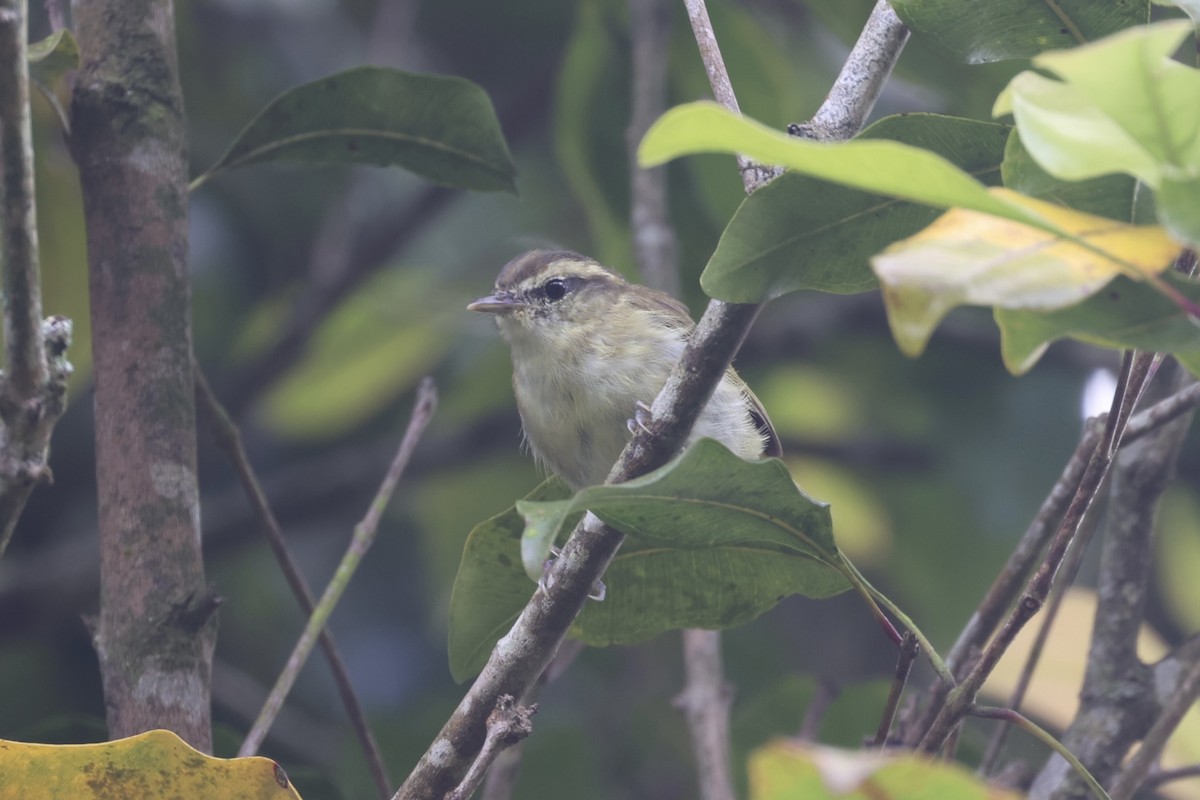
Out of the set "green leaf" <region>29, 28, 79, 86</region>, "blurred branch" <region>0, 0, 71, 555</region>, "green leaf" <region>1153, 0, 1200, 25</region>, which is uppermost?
"green leaf" <region>1153, 0, 1200, 25</region>

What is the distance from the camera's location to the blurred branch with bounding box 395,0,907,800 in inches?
73.3

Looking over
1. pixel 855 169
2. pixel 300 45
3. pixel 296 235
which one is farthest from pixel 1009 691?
pixel 300 45

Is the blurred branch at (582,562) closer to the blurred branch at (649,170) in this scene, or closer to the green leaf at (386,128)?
the green leaf at (386,128)

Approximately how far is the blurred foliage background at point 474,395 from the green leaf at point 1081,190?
6.80 feet

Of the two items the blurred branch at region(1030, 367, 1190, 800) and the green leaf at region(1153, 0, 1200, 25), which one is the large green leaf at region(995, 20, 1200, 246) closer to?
the green leaf at region(1153, 0, 1200, 25)

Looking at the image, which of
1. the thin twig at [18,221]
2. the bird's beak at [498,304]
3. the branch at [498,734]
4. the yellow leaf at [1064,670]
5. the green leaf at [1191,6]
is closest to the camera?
the thin twig at [18,221]

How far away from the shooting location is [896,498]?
459 cm

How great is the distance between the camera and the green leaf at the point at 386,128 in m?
2.67

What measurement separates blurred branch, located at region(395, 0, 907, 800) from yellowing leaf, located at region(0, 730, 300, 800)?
11.0 inches

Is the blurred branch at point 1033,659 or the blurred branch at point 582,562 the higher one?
the blurred branch at point 582,562

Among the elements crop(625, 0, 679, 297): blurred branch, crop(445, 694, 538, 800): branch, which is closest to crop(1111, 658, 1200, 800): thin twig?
crop(445, 694, 538, 800): branch

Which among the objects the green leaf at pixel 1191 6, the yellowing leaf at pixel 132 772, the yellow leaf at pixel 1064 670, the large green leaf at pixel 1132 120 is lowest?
the yellow leaf at pixel 1064 670

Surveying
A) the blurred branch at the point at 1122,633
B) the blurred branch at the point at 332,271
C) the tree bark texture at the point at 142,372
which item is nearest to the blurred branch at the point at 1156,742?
the blurred branch at the point at 1122,633

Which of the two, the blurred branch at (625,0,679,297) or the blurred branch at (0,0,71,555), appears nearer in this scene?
the blurred branch at (0,0,71,555)
